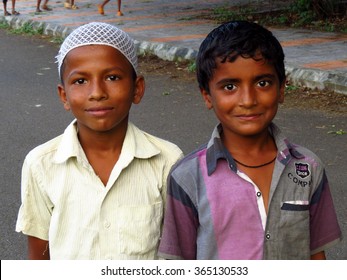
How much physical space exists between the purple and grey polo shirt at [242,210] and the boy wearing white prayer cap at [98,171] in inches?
5.5

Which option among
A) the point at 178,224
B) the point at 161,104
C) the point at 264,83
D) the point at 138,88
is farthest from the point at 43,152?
the point at 161,104

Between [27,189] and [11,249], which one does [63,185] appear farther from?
[11,249]

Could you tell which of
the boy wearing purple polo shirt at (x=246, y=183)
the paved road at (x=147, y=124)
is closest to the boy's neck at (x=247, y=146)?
the boy wearing purple polo shirt at (x=246, y=183)

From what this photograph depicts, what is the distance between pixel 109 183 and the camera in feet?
8.11

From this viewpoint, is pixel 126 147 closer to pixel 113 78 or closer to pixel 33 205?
pixel 113 78

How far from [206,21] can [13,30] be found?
371 centimetres

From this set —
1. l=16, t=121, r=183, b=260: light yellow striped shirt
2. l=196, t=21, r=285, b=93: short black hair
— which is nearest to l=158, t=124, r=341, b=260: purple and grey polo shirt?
l=16, t=121, r=183, b=260: light yellow striped shirt

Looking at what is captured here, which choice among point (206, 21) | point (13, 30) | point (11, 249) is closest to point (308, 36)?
point (206, 21)

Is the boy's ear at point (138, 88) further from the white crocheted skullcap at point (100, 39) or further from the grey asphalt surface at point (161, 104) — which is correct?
the grey asphalt surface at point (161, 104)

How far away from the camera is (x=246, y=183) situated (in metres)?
2.33

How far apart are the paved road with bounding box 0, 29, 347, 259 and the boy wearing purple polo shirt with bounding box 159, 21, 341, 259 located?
178 cm

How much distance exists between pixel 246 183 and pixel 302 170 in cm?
19

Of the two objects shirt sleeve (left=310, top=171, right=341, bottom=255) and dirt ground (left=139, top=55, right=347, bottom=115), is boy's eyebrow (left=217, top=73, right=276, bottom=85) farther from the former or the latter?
dirt ground (left=139, top=55, right=347, bottom=115)

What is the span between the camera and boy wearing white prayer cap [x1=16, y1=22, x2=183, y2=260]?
2447mm
